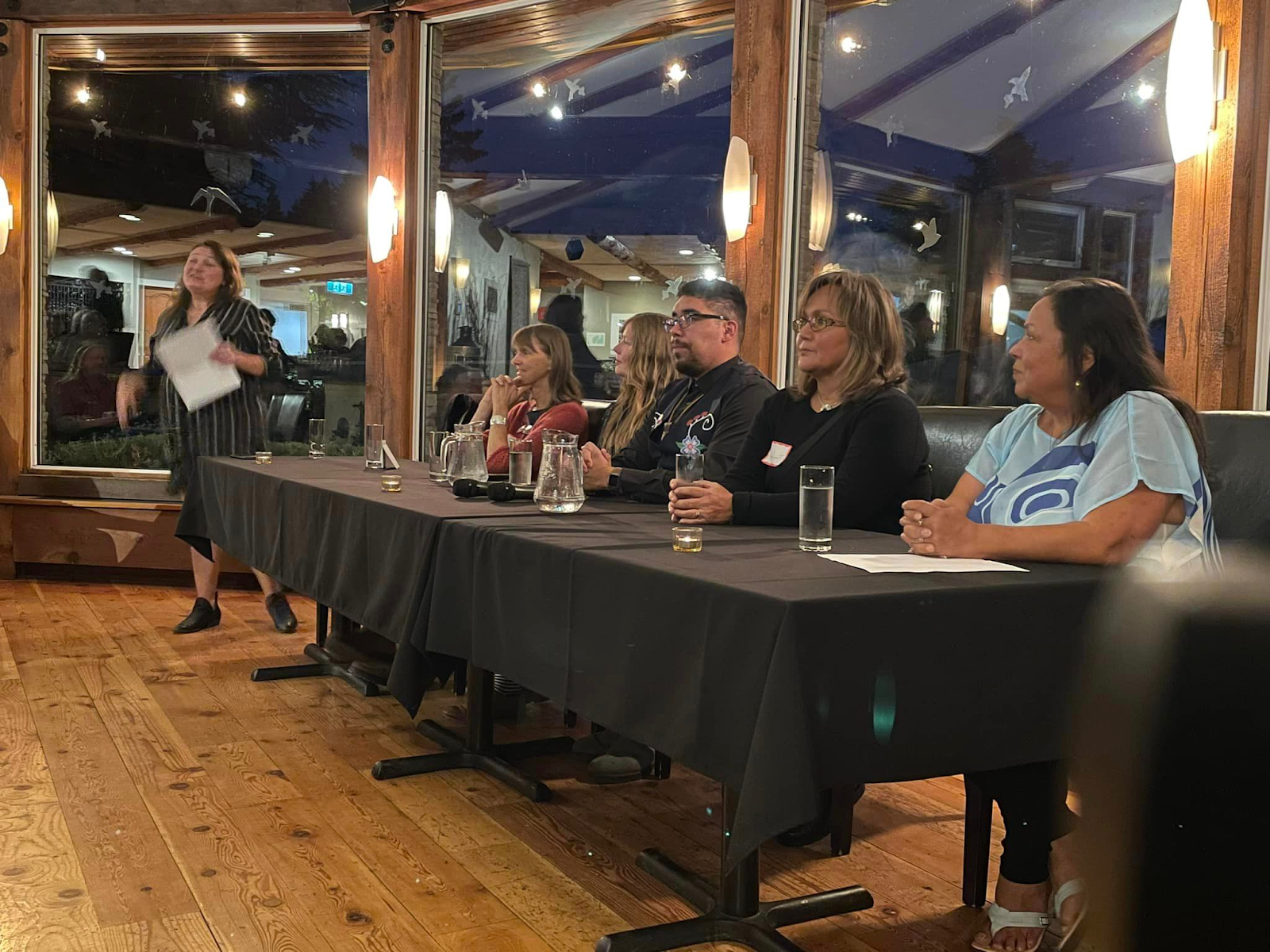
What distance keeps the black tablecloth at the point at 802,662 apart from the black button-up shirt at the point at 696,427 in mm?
872

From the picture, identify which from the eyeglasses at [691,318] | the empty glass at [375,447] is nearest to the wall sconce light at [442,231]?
the empty glass at [375,447]

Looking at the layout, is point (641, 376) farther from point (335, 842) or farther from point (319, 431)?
point (319, 431)

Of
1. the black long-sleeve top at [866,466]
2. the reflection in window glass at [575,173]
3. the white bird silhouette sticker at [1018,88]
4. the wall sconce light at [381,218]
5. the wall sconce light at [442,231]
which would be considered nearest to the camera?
the black long-sleeve top at [866,466]

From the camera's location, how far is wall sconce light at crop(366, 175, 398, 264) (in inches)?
223

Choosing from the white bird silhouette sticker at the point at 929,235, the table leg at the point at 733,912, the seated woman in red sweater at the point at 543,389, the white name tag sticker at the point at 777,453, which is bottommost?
the table leg at the point at 733,912

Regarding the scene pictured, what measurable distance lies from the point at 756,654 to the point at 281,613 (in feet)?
11.7

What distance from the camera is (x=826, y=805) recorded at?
245cm

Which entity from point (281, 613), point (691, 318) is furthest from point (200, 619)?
point (691, 318)

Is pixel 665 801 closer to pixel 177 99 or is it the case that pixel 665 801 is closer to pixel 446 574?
pixel 446 574

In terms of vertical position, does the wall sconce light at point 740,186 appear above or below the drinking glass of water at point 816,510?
above

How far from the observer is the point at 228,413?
16.0 ft

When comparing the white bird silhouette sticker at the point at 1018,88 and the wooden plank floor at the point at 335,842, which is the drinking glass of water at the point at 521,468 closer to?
the wooden plank floor at the point at 335,842

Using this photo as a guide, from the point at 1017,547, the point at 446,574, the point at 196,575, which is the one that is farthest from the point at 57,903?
the point at 196,575

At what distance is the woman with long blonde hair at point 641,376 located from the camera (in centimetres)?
350
